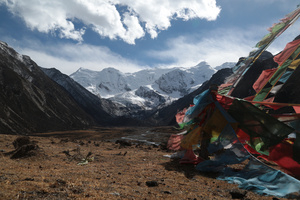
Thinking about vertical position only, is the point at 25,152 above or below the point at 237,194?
below

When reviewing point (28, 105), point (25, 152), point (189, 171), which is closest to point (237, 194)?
point (189, 171)

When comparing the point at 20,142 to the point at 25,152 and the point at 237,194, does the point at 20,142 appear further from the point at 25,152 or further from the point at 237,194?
the point at 237,194

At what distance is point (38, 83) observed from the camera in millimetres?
111500

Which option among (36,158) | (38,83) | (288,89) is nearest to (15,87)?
(38,83)

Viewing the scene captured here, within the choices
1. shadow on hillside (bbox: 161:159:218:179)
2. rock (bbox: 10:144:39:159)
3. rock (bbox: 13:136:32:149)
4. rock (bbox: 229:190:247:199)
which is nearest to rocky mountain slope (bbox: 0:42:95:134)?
rock (bbox: 13:136:32:149)

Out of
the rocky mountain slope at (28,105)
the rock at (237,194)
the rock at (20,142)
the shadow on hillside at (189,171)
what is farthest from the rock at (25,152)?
the rocky mountain slope at (28,105)

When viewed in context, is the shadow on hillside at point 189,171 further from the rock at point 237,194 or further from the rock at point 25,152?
the rock at point 25,152

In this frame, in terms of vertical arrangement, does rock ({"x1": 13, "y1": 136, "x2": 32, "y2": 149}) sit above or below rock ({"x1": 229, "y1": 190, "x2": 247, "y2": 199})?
below

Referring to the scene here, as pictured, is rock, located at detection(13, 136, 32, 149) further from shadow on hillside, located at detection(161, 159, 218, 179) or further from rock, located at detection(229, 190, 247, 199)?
rock, located at detection(229, 190, 247, 199)

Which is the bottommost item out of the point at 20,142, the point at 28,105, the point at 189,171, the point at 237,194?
the point at 20,142

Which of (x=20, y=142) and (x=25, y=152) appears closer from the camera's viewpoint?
(x=25, y=152)

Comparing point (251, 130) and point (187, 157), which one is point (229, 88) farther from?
point (187, 157)

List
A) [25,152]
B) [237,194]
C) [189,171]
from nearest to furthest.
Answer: [237,194]
[189,171]
[25,152]

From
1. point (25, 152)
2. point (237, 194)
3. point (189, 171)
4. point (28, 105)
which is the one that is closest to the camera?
point (237, 194)
